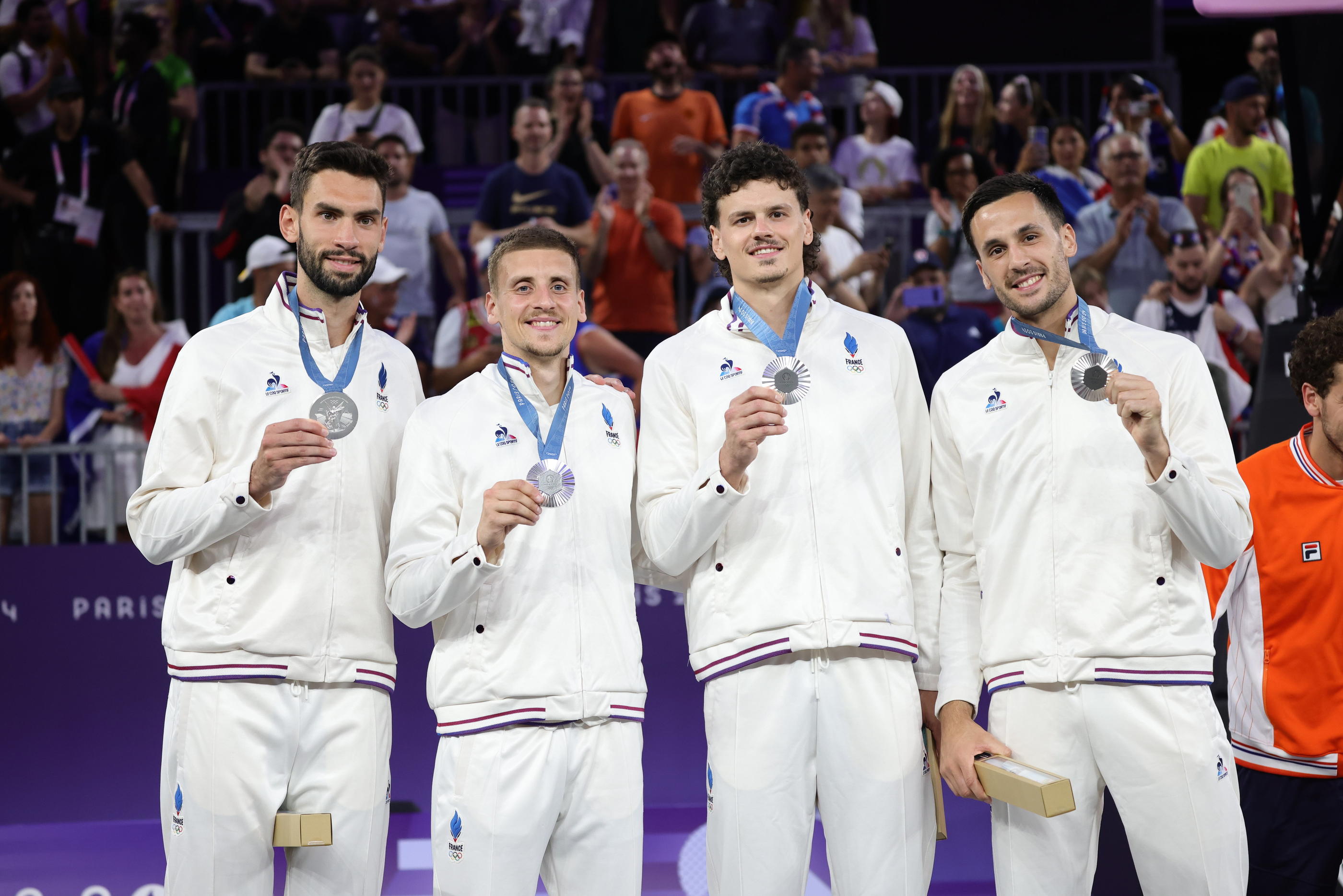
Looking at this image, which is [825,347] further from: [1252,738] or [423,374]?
[423,374]

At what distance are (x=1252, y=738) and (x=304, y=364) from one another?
2.85 m

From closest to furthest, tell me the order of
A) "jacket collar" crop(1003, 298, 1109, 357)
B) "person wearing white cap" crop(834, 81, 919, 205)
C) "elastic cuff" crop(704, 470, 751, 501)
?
"elastic cuff" crop(704, 470, 751, 501) < "jacket collar" crop(1003, 298, 1109, 357) < "person wearing white cap" crop(834, 81, 919, 205)

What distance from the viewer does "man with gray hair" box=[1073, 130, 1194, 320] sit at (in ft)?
25.1

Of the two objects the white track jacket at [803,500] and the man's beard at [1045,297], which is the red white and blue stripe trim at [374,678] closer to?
the white track jacket at [803,500]

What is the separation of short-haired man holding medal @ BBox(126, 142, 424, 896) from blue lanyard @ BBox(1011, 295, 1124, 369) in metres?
1.64

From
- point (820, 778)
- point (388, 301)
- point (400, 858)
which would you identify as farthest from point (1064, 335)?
point (388, 301)

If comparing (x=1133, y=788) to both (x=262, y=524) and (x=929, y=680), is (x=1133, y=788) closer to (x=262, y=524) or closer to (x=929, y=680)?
(x=929, y=680)

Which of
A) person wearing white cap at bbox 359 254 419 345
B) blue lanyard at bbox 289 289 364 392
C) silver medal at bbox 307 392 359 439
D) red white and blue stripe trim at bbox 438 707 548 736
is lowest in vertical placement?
red white and blue stripe trim at bbox 438 707 548 736

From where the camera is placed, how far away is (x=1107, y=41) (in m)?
10.3

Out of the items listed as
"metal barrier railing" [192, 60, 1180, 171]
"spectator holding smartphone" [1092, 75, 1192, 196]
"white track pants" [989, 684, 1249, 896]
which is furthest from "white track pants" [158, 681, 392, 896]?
"spectator holding smartphone" [1092, 75, 1192, 196]

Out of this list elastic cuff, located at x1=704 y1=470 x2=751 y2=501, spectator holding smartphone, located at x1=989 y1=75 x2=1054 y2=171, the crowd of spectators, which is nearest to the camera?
elastic cuff, located at x1=704 y1=470 x2=751 y2=501

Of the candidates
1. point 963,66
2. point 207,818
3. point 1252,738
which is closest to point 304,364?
point 207,818

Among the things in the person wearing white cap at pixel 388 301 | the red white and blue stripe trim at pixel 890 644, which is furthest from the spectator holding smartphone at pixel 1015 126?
the red white and blue stripe trim at pixel 890 644

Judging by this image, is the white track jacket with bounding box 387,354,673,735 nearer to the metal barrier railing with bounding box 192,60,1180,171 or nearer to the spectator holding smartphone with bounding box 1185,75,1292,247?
the spectator holding smartphone with bounding box 1185,75,1292,247
